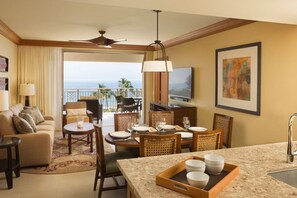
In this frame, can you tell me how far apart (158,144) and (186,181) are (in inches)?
44.2

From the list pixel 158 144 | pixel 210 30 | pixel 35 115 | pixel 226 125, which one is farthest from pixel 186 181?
pixel 35 115

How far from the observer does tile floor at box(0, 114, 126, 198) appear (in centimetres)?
312

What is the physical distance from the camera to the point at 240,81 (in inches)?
158

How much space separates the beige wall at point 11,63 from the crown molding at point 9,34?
0.08m

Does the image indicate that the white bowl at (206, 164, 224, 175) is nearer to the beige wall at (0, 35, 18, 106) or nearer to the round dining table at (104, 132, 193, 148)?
the round dining table at (104, 132, 193, 148)

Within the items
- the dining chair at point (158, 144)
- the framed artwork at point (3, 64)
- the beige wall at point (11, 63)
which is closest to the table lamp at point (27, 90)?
the beige wall at point (11, 63)

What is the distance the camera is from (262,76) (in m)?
3.58

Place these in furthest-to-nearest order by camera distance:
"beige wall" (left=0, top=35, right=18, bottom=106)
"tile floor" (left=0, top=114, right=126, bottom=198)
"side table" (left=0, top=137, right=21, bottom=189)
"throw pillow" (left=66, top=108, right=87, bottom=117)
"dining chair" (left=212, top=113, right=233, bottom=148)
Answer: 1. "throw pillow" (left=66, top=108, right=87, bottom=117)
2. "beige wall" (left=0, top=35, right=18, bottom=106)
3. "dining chair" (left=212, top=113, right=233, bottom=148)
4. "side table" (left=0, top=137, right=21, bottom=189)
5. "tile floor" (left=0, top=114, right=126, bottom=198)

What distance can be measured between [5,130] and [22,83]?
3.15m

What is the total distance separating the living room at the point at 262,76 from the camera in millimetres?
3197

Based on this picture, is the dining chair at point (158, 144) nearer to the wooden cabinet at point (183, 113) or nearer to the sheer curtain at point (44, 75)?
the wooden cabinet at point (183, 113)

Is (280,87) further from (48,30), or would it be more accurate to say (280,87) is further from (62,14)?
(48,30)

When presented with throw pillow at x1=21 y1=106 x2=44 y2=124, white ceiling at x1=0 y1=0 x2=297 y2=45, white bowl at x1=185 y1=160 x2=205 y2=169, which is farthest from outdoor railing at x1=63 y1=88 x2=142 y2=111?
white bowl at x1=185 y1=160 x2=205 y2=169

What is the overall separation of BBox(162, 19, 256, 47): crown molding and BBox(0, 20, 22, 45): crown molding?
3625 mm
